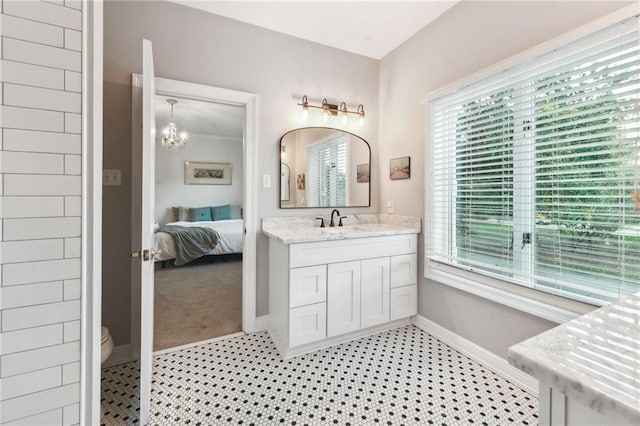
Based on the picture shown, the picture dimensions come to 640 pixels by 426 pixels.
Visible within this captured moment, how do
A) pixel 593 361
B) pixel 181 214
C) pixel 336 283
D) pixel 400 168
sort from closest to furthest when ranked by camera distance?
pixel 593 361, pixel 336 283, pixel 400 168, pixel 181 214

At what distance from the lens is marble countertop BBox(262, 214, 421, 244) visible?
205 cm

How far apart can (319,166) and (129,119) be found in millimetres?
1526

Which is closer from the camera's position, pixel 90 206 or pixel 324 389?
pixel 90 206

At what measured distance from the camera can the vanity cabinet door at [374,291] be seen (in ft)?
7.29

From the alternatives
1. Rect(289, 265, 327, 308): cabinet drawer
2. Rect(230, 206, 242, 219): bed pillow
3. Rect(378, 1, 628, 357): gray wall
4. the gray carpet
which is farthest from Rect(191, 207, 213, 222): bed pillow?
Rect(289, 265, 327, 308): cabinet drawer

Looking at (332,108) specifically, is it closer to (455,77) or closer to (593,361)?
(455,77)

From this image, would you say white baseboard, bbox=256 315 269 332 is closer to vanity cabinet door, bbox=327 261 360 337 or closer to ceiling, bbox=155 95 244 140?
vanity cabinet door, bbox=327 261 360 337

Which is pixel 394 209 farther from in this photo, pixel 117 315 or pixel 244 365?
pixel 117 315

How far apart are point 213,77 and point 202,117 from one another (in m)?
3.10

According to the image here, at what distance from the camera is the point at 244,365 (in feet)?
6.41

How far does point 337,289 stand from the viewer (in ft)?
6.95

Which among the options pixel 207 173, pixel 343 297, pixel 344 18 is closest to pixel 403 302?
pixel 343 297

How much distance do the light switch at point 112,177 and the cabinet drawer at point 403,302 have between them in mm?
2199

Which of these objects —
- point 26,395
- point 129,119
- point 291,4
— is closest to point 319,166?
point 291,4
